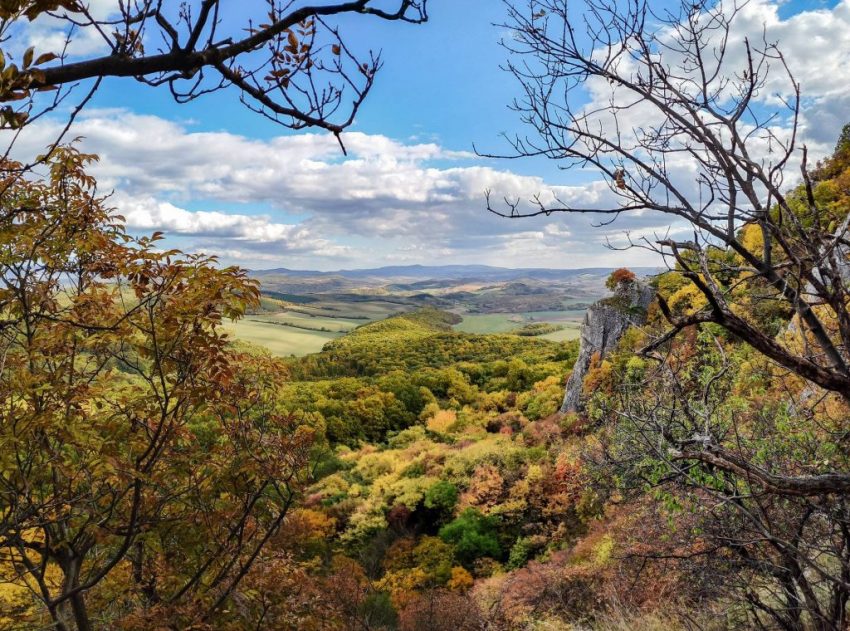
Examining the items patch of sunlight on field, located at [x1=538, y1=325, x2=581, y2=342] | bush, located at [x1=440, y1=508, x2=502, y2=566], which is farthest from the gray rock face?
patch of sunlight on field, located at [x1=538, y1=325, x2=581, y2=342]

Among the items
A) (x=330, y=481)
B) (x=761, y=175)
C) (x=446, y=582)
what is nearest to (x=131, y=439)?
(x=761, y=175)

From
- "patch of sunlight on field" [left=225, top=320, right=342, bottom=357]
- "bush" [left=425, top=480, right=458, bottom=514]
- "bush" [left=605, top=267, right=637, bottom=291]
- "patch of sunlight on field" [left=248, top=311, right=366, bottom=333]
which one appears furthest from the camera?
"patch of sunlight on field" [left=248, top=311, right=366, bottom=333]

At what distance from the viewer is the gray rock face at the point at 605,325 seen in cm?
2739

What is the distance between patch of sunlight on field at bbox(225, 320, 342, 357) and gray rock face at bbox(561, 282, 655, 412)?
6411cm

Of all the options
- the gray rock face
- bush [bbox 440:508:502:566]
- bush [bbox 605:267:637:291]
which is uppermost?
bush [bbox 605:267:637:291]

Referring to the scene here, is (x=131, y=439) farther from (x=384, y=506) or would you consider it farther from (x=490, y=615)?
(x=384, y=506)

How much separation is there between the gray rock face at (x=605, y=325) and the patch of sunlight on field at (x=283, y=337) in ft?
210

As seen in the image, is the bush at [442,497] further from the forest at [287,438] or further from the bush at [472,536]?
the forest at [287,438]

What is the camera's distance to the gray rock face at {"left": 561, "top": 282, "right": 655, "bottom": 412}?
89.9 feet

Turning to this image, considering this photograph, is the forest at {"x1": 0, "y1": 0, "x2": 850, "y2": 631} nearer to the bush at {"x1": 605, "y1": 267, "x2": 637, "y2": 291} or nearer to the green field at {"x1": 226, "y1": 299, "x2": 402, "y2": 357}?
the bush at {"x1": 605, "y1": 267, "x2": 637, "y2": 291}

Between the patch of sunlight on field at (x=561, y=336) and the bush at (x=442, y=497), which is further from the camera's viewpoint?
the patch of sunlight on field at (x=561, y=336)

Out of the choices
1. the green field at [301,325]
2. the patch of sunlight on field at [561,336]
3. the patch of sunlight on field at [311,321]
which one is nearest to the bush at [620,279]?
the green field at [301,325]

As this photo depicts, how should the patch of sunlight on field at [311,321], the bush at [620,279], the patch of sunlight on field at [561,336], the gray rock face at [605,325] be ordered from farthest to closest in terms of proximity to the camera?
the patch of sunlight on field at [311,321]
the patch of sunlight on field at [561,336]
the bush at [620,279]
the gray rock face at [605,325]

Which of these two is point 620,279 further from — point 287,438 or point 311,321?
point 311,321
